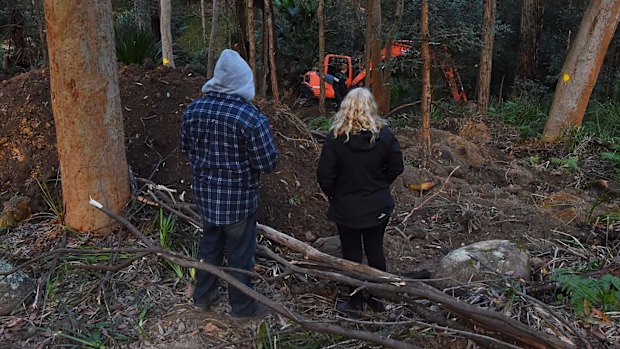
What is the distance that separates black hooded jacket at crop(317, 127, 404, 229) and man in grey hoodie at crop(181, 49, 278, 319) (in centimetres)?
42

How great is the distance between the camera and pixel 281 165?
5770mm

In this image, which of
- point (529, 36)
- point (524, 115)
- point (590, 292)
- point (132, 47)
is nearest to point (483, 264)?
point (590, 292)

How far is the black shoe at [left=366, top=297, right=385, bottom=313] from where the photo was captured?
4039 mm

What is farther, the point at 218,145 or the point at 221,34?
the point at 221,34

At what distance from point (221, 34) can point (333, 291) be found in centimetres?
2286

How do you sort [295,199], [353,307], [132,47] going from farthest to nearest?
1. [132,47]
2. [295,199]
3. [353,307]

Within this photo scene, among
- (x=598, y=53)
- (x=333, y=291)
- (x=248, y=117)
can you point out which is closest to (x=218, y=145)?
(x=248, y=117)

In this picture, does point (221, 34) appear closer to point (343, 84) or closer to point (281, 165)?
point (343, 84)

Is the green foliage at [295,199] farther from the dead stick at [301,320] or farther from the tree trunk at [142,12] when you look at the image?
the tree trunk at [142,12]

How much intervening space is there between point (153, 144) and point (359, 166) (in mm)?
2690

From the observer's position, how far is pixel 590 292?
3.61m

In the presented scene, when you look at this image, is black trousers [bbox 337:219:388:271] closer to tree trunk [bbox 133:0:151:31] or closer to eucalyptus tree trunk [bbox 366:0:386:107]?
eucalyptus tree trunk [bbox 366:0:386:107]

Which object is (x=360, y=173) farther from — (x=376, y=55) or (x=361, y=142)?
(x=376, y=55)

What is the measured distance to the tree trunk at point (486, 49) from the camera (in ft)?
33.0
